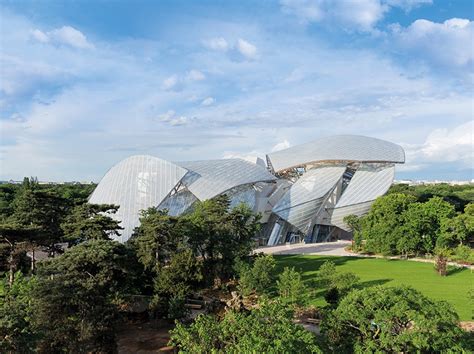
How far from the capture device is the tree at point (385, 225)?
3645 cm

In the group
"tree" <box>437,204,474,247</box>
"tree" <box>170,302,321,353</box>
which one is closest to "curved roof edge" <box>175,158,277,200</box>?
"tree" <box>437,204,474,247</box>

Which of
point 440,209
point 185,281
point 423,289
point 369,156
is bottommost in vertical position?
point 423,289

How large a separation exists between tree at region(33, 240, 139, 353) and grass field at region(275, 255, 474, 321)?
462 inches

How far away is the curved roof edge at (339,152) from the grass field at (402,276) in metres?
16.4

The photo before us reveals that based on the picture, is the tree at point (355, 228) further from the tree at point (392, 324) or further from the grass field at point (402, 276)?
the tree at point (392, 324)

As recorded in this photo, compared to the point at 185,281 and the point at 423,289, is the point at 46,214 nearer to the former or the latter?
the point at 185,281

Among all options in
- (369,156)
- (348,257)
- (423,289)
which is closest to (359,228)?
(348,257)

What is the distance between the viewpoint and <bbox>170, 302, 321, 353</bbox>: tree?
1044cm

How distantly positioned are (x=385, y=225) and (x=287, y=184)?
57.4 feet

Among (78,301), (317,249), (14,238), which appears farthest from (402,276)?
(14,238)

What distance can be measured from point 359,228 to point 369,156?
11.4 m

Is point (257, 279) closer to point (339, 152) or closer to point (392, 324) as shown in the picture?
point (392, 324)

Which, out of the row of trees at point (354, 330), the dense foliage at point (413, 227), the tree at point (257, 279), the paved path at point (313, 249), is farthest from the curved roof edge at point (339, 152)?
the row of trees at point (354, 330)

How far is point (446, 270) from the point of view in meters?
30.6
